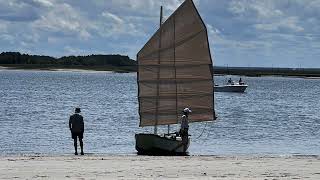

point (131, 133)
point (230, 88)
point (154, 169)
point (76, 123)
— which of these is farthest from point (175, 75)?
point (230, 88)

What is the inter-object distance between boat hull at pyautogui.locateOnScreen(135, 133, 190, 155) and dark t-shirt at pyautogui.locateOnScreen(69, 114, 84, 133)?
158 inches

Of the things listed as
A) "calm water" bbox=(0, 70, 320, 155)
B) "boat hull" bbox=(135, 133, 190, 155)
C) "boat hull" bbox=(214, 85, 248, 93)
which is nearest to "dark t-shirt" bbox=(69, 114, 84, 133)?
"boat hull" bbox=(135, 133, 190, 155)

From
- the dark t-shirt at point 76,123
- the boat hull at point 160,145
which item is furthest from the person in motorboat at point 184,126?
the dark t-shirt at point 76,123

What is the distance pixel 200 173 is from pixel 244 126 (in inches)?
1224

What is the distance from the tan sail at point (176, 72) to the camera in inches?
1133

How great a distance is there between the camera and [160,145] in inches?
1089

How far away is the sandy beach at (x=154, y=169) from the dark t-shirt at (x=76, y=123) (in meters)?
2.86

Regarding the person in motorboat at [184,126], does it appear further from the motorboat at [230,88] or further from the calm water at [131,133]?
the motorboat at [230,88]

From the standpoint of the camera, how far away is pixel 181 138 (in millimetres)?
27891

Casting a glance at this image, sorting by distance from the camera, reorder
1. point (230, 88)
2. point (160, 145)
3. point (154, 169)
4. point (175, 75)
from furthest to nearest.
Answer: point (230, 88), point (175, 75), point (160, 145), point (154, 169)

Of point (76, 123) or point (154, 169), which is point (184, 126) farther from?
point (154, 169)

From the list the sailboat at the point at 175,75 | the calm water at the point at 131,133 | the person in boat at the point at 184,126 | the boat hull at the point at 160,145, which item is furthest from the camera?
the calm water at the point at 131,133

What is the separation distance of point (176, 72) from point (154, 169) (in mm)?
11252

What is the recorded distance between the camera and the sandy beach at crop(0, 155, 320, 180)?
16.8m
